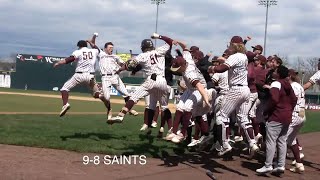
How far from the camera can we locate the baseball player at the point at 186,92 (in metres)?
8.43

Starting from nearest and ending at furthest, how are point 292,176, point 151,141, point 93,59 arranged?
point 292,176 → point 151,141 → point 93,59

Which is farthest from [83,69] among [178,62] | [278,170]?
[278,170]

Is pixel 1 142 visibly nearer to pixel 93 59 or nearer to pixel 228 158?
pixel 93 59

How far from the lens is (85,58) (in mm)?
11016

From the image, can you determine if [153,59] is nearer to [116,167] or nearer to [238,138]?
[116,167]

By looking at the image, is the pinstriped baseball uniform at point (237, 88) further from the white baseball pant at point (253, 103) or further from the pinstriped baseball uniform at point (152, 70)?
the pinstriped baseball uniform at point (152, 70)

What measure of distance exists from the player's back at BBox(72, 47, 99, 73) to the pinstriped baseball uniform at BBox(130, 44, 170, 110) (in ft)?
6.61

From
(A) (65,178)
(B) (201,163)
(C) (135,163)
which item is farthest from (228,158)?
(A) (65,178)

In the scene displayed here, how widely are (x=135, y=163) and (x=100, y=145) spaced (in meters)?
1.65

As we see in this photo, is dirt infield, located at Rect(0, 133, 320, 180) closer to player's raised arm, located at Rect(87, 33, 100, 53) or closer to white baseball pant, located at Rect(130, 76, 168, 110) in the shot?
white baseball pant, located at Rect(130, 76, 168, 110)

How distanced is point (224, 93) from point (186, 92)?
2.98 ft

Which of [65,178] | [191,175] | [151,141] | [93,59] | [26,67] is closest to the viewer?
[65,178]

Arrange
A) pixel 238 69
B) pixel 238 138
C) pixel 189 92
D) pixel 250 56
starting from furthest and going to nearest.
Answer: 1. pixel 238 138
2. pixel 250 56
3. pixel 189 92
4. pixel 238 69

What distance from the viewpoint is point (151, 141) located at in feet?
34.3
